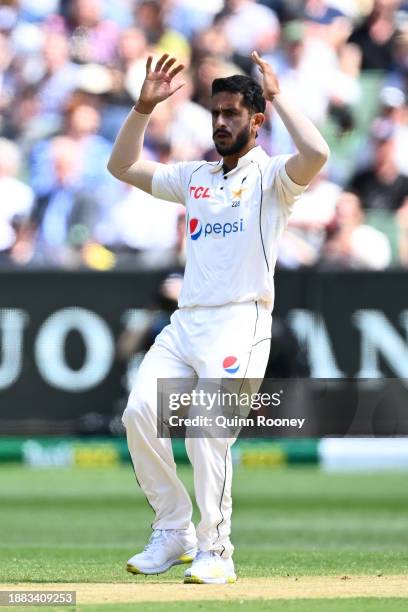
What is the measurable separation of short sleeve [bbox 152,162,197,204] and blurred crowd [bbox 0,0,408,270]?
5769 millimetres

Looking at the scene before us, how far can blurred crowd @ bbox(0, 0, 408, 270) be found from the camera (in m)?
13.3

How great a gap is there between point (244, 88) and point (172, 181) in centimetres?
62

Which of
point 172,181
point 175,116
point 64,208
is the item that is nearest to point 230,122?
point 172,181

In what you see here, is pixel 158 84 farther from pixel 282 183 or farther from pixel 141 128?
pixel 282 183

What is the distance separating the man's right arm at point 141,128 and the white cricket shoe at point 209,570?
71.6 inches

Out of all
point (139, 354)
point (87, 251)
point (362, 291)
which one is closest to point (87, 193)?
point (87, 251)

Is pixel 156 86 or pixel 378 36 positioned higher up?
pixel 378 36

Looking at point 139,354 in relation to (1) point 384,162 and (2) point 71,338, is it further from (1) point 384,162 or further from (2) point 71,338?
(1) point 384,162

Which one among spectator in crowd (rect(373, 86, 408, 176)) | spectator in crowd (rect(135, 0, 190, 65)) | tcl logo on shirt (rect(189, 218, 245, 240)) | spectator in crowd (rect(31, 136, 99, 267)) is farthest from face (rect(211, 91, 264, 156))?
spectator in crowd (rect(135, 0, 190, 65))

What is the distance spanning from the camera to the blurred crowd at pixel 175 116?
43.6 feet

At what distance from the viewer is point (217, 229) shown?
651cm

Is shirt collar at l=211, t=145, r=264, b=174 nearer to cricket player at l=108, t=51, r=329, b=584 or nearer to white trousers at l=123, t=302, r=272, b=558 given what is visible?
cricket player at l=108, t=51, r=329, b=584

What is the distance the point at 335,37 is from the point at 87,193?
3.40m

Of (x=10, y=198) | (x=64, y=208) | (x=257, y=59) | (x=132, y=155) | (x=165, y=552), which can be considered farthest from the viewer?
(x=10, y=198)
